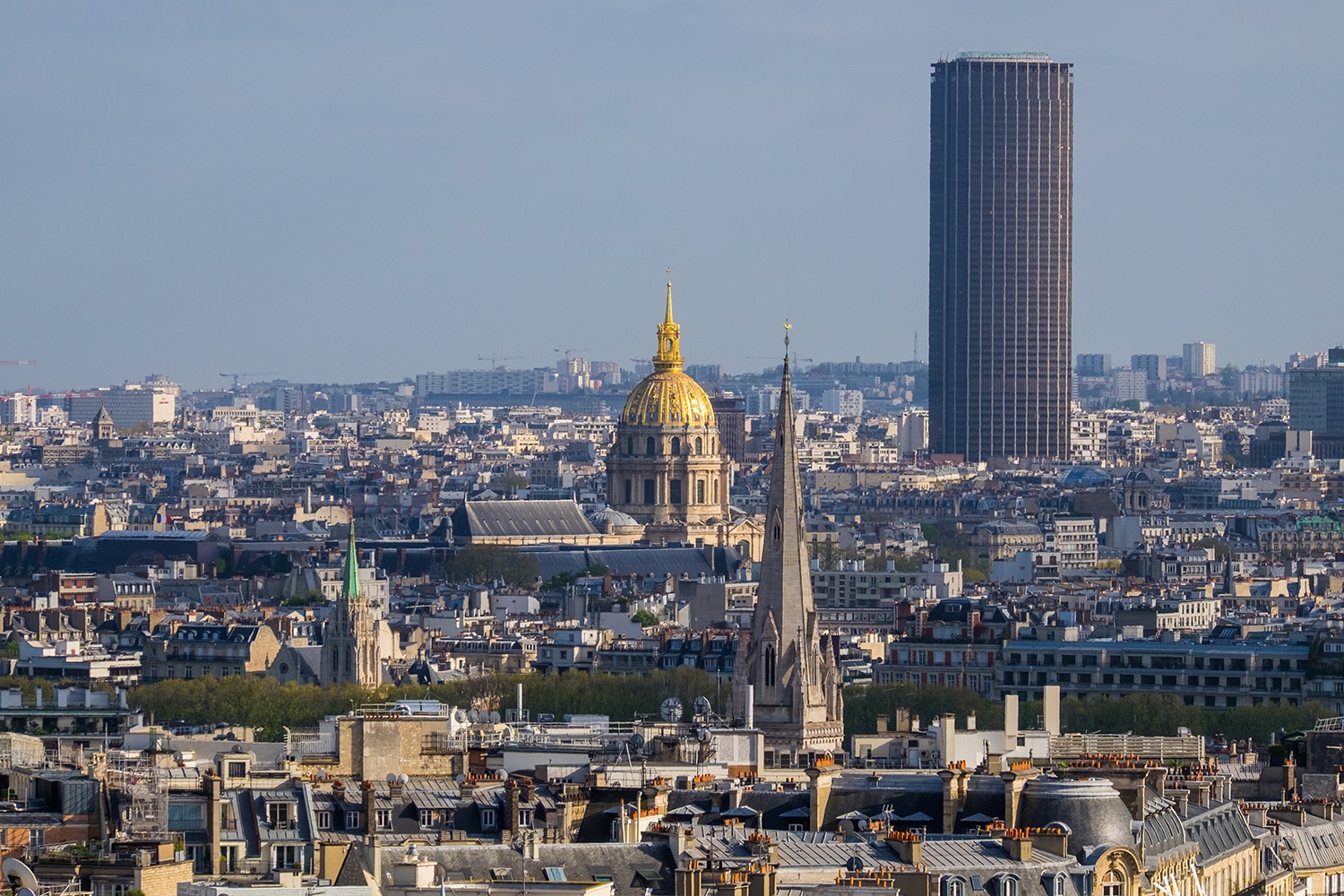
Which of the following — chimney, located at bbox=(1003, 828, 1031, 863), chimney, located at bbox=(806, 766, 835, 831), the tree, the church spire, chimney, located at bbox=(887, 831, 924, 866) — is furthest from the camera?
the tree

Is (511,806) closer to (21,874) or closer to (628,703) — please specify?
(21,874)

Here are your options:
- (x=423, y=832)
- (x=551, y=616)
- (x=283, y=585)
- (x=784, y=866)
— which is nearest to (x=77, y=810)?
(x=423, y=832)

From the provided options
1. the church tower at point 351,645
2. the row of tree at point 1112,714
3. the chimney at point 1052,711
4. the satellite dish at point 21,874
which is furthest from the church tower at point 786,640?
the satellite dish at point 21,874

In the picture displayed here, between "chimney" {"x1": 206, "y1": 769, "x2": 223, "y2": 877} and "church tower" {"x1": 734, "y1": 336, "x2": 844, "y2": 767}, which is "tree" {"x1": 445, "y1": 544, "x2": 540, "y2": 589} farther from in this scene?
"chimney" {"x1": 206, "y1": 769, "x2": 223, "y2": 877}

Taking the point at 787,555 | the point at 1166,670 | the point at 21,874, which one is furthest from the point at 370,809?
the point at 1166,670

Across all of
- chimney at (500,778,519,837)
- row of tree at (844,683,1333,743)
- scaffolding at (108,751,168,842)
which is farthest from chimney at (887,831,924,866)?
row of tree at (844,683,1333,743)

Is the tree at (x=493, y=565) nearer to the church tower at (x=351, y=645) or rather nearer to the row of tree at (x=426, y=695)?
the church tower at (x=351, y=645)
